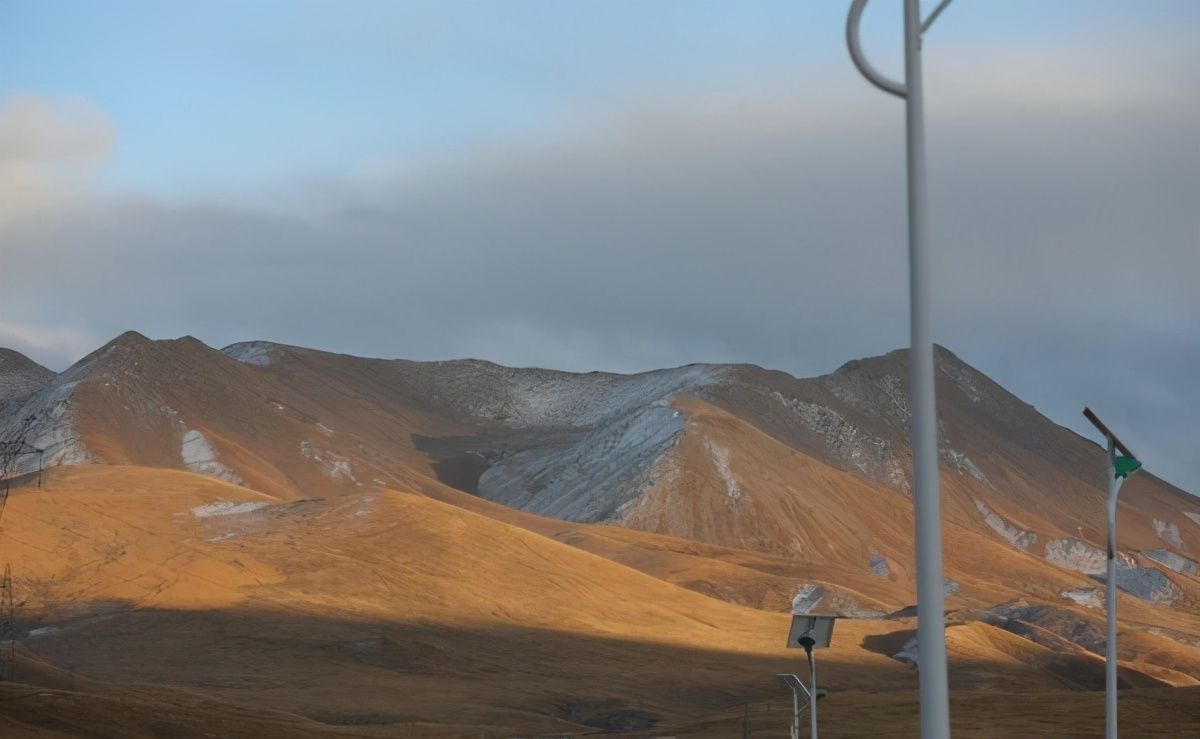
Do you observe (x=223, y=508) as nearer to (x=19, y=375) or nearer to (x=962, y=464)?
(x=19, y=375)

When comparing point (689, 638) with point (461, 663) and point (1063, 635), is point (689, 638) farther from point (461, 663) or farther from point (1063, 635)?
point (1063, 635)

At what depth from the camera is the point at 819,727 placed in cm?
4725

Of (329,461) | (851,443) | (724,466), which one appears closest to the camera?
(329,461)

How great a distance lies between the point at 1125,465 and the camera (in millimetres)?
18031

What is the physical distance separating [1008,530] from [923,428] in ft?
524

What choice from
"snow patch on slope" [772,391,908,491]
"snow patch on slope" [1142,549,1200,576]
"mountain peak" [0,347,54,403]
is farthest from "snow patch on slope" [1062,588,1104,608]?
"mountain peak" [0,347,54,403]

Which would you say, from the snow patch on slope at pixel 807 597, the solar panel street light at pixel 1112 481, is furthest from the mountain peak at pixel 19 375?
the solar panel street light at pixel 1112 481

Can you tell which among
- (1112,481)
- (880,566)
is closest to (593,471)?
(880,566)

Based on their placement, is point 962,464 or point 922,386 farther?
point 962,464

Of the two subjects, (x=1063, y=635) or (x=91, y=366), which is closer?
(x=1063, y=635)

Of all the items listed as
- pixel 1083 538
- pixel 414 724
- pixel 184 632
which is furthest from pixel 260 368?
pixel 414 724

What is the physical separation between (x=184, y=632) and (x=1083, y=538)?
407ft

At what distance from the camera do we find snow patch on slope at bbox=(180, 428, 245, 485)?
119 m

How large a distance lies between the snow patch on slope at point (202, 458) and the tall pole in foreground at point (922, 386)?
11306 cm
